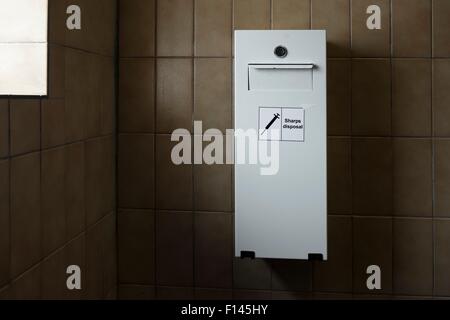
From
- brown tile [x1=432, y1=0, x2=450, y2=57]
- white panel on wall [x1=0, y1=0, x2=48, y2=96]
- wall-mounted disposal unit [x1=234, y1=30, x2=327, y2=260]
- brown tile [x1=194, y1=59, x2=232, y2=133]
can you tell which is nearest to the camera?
white panel on wall [x1=0, y1=0, x2=48, y2=96]

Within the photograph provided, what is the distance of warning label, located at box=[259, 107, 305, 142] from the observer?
162 centimetres

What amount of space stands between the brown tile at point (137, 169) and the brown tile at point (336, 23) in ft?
2.72

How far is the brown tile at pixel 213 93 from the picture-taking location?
6.23ft

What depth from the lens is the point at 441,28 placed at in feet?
5.90

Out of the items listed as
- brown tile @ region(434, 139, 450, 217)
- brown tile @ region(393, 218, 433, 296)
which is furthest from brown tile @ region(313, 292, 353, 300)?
brown tile @ region(434, 139, 450, 217)

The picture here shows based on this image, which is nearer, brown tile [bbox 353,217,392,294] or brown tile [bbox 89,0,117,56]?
brown tile [bbox 89,0,117,56]

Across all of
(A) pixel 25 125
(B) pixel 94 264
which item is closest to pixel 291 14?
(A) pixel 25 125

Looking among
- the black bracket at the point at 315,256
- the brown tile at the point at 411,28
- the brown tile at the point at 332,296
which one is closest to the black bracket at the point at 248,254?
the black bracket at the point at 315,256

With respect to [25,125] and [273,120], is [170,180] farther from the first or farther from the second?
[25,125]

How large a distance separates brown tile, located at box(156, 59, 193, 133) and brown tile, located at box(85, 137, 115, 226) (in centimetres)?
24

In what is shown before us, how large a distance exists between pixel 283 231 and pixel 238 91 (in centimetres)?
52

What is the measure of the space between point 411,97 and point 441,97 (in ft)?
0.37

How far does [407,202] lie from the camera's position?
1833mm

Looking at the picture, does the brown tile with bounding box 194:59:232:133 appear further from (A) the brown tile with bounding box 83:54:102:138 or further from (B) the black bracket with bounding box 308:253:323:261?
(B) the black bracket with bounding box 308:253:323:261
